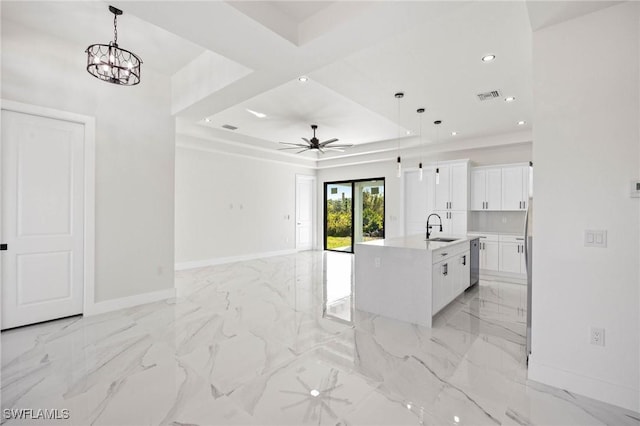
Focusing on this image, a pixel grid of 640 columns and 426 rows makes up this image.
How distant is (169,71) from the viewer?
4.09 m

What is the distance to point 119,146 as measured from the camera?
381 centimetres

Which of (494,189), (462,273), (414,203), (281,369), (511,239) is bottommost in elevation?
(281,369)

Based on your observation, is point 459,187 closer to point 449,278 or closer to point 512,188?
point 512,188

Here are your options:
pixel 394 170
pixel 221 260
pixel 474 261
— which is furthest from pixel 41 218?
pixel 394 170

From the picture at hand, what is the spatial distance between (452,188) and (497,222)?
118 cm

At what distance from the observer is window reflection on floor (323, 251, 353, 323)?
146 inches

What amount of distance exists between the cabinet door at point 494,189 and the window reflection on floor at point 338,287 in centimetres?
314

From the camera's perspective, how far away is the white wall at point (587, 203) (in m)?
1.92

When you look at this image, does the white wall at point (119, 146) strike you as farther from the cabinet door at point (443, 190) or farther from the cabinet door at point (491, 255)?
the cabinet door at point (491, 255)

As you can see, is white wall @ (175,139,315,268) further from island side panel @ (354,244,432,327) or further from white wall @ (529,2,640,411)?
white wall @ (529,2,640,411)

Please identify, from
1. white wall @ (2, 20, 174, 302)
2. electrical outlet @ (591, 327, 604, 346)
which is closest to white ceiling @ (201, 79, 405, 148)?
white wall @ (2, 20, 174, 302)

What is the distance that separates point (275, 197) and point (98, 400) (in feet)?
21.6

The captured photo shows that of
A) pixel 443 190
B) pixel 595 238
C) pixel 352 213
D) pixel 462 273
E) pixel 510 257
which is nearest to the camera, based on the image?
pixel 595 238

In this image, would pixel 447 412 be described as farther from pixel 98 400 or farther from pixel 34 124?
pixel 34 124
